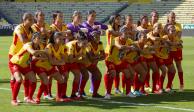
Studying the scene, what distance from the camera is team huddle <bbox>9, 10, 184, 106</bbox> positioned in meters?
10.7

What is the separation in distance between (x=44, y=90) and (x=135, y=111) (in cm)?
238

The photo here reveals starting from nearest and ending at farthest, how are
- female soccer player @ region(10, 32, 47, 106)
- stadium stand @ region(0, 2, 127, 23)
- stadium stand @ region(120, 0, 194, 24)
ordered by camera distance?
female soccer player @ region(10, 32, 47, 106) → stadium stand @ region(120, 0, 194, 24) → stadium stand @ region(0, 2, 127, 23)

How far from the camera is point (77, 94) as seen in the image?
1166 centimetres

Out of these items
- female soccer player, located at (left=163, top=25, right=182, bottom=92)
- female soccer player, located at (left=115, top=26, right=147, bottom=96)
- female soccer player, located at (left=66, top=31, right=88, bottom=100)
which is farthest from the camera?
female soccer player, located at (left=163, top=25, right=182, bottom=92)

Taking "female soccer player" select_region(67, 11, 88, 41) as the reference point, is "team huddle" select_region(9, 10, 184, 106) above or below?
below

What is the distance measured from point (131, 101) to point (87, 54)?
4.72 feet

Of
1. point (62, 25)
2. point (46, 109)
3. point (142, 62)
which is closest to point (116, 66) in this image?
point (142, 62)

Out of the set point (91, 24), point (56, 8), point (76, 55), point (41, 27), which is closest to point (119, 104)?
point (76, 55)

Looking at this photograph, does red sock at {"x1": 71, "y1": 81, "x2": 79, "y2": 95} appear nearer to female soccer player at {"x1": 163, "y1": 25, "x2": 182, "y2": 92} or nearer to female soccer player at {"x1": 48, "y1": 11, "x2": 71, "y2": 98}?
female soccer player at {"x1": 48, "y1": 11, "x2": 71, "y2": 98}

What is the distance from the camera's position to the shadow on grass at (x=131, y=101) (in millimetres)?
10547

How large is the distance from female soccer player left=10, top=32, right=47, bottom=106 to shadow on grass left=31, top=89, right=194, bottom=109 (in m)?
0.60

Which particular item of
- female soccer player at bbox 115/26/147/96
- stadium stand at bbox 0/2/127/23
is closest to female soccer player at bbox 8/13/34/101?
female soccer player at bbox 115/26/147/96

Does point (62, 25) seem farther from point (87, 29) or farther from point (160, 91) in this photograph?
point (160, 91)

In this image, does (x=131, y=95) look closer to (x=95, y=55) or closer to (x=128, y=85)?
(x=128, y=85)
